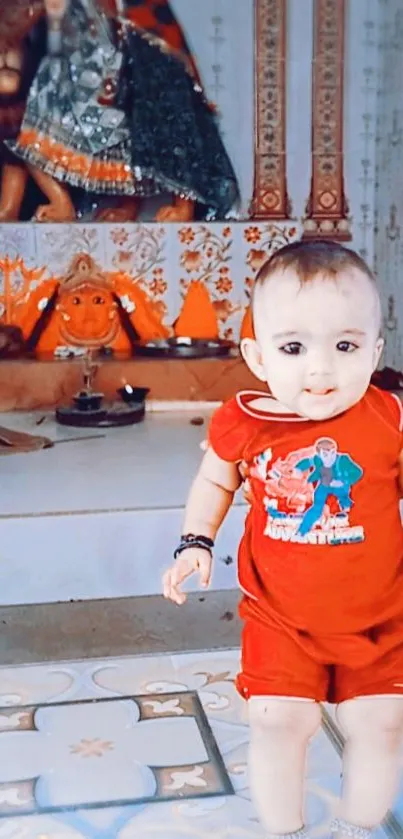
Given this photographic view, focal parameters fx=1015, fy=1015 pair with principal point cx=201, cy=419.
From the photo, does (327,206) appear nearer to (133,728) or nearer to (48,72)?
(48,72)

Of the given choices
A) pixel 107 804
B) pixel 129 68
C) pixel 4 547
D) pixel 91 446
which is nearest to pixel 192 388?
pixel 91 446

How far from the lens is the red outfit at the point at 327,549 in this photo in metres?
1.03

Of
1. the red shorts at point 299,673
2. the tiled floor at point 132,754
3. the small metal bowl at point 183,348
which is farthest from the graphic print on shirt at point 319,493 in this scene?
the small metal bowl at point 183,348

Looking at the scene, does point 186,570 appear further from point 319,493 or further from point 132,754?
point 132,754

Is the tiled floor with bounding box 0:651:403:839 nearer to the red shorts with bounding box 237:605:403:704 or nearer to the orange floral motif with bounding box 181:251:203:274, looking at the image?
the red shorts with bounding box 237:605:403:704

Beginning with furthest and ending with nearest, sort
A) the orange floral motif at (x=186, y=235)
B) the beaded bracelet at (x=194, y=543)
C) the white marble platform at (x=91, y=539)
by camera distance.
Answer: the orange floral motif at (x=186, y=235) < the white marble platform at (x=91, y=539) < the beaded bracelet at (x=194, y=543)

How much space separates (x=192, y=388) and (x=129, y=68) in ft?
3.34

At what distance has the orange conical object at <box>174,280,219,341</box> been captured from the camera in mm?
3354

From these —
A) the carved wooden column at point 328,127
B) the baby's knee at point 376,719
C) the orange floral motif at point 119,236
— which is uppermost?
the carved wooden column at point 328,127

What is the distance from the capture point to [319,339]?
99 cm

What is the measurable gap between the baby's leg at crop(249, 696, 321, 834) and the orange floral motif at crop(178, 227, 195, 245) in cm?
241

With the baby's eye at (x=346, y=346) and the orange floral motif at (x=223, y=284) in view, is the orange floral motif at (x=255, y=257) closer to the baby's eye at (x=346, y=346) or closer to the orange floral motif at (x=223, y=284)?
the orange floral motif at (x=223, y=284)

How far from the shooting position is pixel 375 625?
3.50ft

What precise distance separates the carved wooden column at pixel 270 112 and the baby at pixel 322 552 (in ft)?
7.58
